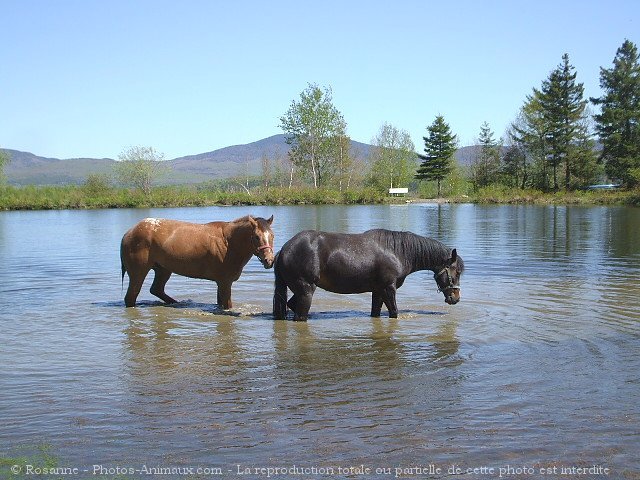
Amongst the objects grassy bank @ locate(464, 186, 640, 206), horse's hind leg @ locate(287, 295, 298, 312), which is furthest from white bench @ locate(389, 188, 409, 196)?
horse's hind leg @ locate(287, 295, 298, 312)

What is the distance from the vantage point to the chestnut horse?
11016 mm

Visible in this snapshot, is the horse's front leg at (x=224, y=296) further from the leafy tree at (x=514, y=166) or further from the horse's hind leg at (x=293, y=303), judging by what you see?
the leafy tree at (x=514, y=166)

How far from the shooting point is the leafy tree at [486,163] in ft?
274

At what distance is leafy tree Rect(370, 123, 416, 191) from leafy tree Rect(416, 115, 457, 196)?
24.1 ft

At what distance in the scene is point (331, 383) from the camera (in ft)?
22.6

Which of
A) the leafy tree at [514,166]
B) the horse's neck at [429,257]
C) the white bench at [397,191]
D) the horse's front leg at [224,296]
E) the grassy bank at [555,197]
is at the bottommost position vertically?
the horse's front leg at [224,296]

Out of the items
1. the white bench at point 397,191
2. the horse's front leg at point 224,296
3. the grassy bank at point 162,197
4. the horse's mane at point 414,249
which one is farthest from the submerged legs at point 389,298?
the white bench at point 397,191

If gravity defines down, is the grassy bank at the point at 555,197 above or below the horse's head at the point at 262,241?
above

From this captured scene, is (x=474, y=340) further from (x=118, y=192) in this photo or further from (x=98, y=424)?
(x=118, y=192)

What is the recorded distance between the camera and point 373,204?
7344cm

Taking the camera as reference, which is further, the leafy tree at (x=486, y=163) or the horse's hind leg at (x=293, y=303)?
the leafy tree at (x=486, y=163)

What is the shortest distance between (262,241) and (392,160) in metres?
94.4

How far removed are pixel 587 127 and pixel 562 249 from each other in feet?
195

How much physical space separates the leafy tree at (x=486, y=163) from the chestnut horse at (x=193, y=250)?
7565 cm
